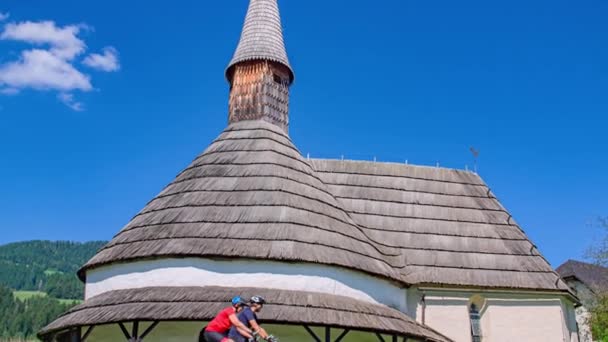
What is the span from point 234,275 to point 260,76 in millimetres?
9580

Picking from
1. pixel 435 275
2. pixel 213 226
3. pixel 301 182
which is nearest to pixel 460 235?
pixel 435 275

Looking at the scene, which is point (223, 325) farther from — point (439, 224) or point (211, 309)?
point (439, 224)

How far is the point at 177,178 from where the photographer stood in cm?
1980

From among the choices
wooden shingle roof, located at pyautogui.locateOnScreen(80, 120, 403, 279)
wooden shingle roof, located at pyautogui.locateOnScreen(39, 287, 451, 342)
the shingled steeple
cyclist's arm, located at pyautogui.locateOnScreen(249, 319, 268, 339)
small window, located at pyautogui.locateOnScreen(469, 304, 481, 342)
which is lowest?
cyclist's arm, located at pyautogui.locateOnScreen(249, 319, 268, 339)

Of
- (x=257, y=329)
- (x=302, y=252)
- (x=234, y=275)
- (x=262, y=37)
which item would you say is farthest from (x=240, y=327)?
(x=262, y=37)

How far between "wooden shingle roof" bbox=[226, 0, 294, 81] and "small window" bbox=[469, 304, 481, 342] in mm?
10516

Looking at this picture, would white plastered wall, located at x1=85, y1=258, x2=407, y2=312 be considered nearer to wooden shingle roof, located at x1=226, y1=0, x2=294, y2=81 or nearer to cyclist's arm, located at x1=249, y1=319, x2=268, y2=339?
cyclist's arm, located at x1=249, y1=319, x2=268, y2=339

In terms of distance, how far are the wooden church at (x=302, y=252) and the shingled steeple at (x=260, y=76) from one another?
0.05 meters

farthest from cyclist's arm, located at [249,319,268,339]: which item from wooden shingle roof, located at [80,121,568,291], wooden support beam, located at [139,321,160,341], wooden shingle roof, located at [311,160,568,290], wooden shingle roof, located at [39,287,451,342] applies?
wooden shingle roof, located at [311,160,568,290]

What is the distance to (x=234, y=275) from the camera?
15695 millimetres

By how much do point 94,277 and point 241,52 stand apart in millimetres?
10178

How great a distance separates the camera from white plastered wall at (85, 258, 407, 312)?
15.7 meters

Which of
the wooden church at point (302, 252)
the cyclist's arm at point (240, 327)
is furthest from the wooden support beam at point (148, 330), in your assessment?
the cyclist's arm at point (240, 327)

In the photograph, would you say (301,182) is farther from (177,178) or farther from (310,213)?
(177,178)
